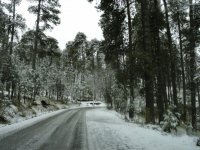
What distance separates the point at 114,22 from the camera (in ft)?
55.4

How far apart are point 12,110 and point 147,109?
9.68 meters

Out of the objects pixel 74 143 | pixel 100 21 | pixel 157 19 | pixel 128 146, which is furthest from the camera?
pixel 100 21

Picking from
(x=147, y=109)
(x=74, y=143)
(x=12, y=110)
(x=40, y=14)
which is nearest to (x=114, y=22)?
(x=147, y=109)

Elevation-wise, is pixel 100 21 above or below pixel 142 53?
above

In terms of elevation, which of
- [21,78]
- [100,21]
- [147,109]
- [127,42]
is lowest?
[147,109]

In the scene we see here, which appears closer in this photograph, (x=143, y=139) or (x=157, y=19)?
(x=143, y=139)

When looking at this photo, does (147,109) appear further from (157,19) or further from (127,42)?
Result: (127,42)

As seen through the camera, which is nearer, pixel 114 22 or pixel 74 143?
pixel 74 143

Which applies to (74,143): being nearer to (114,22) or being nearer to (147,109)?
(147,109)

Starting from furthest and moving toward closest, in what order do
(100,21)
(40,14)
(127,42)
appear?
1. (40,14)
2. (100,21)
3. (127,42)

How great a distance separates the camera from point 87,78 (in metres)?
79.0

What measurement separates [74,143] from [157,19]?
11710 mm

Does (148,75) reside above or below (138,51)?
below

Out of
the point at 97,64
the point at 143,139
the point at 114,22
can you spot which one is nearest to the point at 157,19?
the point at 114,22
